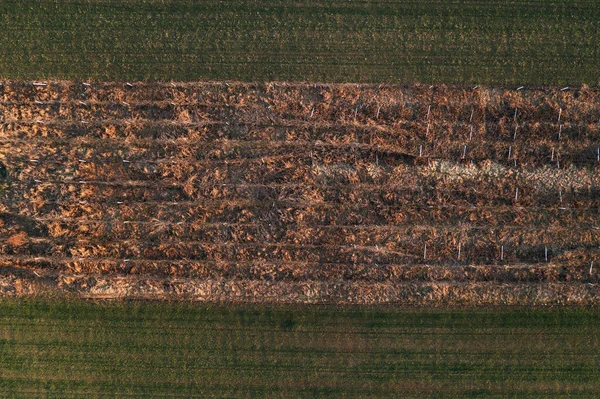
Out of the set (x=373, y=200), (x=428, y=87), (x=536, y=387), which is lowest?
(x=536, y=387)

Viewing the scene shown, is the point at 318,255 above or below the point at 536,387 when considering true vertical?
above

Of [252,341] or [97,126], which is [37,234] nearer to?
[97,126]

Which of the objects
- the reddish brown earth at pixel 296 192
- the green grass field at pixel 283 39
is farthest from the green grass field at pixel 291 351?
the green grass field at pixel 283 39

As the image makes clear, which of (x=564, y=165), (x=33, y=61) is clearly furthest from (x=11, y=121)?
(x=564, y=165)

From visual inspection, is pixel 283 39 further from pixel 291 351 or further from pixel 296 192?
pixel 291 351

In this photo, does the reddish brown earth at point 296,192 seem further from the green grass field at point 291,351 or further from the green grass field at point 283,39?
the green grass field at point 291,351
